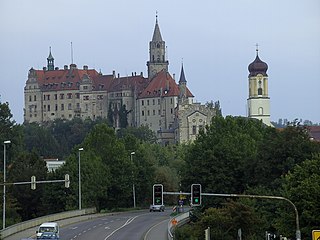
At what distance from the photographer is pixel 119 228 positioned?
84625 mm

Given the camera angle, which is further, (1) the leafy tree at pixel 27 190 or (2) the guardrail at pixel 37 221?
(1) the leafy tree at pixel 27 190

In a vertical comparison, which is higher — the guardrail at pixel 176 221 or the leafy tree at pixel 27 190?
the leafy tree at pixel 27 190

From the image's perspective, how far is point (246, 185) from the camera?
294ft

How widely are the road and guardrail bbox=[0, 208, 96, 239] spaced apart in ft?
4.47

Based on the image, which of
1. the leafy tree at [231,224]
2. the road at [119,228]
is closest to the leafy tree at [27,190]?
the road at [119,228]

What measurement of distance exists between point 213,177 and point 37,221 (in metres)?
16.7

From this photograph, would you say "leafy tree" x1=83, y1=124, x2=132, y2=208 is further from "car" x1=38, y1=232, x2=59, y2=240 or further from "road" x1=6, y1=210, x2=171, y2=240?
"car" x1=38, y1=232, x2=59, y2=240

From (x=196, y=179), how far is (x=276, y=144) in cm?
1218

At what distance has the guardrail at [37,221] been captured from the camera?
76.3 metres

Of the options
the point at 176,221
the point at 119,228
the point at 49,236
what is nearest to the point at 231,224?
the point at 49,236

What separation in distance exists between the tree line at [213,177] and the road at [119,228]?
3.28 m

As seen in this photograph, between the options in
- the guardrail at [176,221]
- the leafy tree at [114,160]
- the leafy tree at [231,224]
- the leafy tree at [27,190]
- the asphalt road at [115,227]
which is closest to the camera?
the leafy tree at [231,224]

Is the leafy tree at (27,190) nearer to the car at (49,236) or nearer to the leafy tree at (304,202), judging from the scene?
the car at (49,236)

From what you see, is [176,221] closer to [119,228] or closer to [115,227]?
[119,228]
